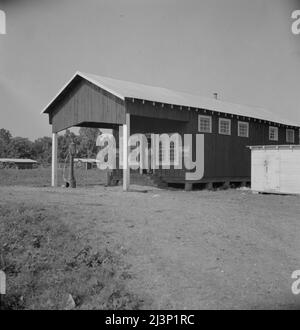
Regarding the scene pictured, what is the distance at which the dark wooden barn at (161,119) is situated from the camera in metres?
16.2

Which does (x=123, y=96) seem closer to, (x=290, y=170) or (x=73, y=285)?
(x=290, y=170)

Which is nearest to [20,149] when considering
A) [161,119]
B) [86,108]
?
[161,119]

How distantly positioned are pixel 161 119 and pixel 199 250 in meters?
13.5

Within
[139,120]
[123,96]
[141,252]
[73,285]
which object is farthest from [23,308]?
[139,120]

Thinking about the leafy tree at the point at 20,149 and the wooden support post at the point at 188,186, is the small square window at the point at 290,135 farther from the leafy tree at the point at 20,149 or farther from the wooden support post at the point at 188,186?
the leafy tree at the point at 20,149

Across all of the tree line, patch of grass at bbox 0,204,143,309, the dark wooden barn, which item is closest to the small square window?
the dark wooden barn

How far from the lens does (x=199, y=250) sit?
6477 mm

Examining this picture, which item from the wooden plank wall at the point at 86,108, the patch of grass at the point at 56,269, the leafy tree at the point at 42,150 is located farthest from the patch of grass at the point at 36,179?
the leafy tree at the point at 42,150

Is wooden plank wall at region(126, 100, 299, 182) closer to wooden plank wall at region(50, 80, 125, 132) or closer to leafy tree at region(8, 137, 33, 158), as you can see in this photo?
wooden plank wall at region(50, 80, 125, 132)

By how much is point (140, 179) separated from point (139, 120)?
3.51 meters

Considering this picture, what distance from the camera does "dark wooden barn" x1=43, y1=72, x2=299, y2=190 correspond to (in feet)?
53.1

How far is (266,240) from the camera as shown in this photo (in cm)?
733

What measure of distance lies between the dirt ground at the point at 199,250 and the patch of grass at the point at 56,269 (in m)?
0.23

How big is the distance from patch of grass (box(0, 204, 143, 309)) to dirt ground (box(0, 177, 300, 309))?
0.76 ft
